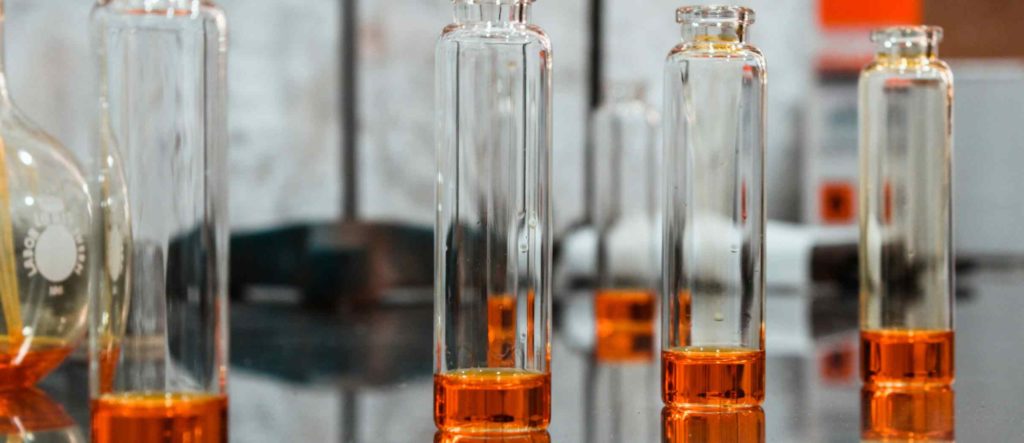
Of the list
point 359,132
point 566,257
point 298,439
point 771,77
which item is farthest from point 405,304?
point 771,77

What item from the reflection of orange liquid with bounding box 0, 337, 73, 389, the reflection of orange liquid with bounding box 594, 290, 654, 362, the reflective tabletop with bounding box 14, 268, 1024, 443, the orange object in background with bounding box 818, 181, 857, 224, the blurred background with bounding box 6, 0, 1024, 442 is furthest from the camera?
the orange object in background with bounding box 818, 181, 857, 224

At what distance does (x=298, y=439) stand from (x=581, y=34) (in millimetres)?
1943

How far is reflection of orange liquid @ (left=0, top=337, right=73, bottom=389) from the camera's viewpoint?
33.3 inches

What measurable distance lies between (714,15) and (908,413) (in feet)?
0.79

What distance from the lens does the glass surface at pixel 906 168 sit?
2.98 ft

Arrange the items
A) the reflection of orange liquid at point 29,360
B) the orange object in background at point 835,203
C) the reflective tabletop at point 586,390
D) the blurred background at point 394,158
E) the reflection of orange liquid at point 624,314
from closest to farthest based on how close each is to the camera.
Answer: the reflective tabletop at point 586,390
the reflection of orange liquid at point 29,360
the blurred background at point 394,158
the reflection of orange liquid at point 624,314
the orange object in background at point 835,203

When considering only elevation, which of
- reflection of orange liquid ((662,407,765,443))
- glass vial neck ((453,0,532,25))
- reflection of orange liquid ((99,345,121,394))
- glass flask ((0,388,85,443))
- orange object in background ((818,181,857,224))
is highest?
glass vial neck ((453,0,532,25))

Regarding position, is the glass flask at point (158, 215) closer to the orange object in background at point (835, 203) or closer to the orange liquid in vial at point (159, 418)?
the orange liquid in vial at point (159, 418)

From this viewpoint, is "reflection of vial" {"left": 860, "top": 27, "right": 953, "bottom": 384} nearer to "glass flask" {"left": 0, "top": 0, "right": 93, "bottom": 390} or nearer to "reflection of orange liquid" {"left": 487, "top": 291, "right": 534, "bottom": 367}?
"reflection of orange liquid" {"left": 487, "top": 291, "right": 534, "bottom": 367}

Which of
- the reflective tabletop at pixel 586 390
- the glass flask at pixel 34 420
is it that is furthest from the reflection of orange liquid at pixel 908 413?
the glass flask at pixel 34 420

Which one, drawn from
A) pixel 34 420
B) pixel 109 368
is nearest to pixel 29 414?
pixel 34 420

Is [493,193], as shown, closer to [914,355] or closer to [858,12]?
[914,355]

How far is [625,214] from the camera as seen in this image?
4.88ft

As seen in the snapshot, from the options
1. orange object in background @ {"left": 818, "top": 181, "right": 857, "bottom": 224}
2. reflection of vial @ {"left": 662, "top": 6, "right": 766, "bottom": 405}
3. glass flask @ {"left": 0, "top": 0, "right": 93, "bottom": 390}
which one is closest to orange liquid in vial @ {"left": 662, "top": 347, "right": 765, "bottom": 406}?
reflection of vial @ {"left": 662, "top": 6, "right": 766, "bottom": 405}
